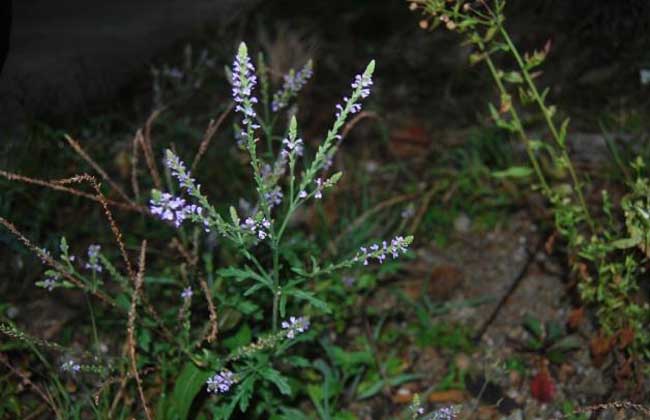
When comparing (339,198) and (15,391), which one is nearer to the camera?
(15,391)

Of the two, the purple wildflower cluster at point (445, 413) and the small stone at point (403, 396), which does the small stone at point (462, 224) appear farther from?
the purple wildflower cluster at point (445, 413)

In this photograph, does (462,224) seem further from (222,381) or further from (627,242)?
(222,381)

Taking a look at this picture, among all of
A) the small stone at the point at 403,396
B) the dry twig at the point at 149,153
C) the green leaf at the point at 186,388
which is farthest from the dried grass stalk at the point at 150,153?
the small stone at the point at 403,396

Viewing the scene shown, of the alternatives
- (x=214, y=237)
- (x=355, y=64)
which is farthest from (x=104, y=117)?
(x=355, y=64)

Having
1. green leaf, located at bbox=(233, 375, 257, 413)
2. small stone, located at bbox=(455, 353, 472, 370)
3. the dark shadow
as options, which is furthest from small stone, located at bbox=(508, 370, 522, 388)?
the dark shadow

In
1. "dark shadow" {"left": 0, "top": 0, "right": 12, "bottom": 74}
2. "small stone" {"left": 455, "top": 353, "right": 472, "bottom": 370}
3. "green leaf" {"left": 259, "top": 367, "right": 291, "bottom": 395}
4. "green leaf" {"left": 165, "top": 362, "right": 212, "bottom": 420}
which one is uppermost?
"dark shadow" {"left": 0, "top": 0, "right": 12, "bottom": 74}

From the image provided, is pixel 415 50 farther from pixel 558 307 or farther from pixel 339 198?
pixel 558 307

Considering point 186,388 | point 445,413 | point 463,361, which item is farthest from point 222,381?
point 463,361

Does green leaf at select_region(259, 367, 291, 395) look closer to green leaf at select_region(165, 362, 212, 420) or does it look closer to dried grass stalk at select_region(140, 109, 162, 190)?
green leaf at select_region(165, 362, 212, 420)
